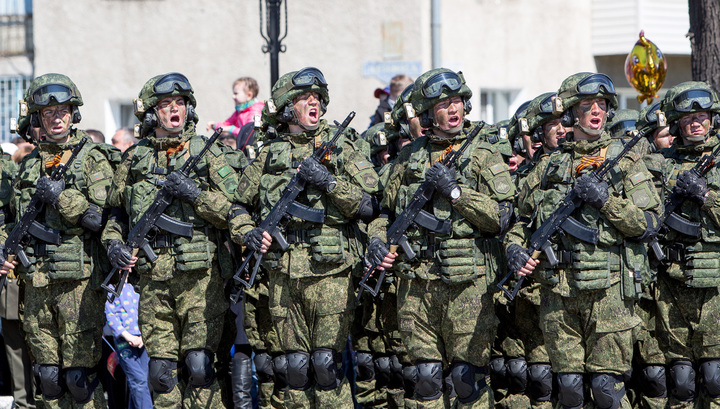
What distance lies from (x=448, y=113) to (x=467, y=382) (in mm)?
1771

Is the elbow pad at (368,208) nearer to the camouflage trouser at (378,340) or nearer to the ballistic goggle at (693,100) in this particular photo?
the camouflage trouser at (378,340)

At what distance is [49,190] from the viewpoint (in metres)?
7.79

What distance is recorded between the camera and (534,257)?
6.80 meters

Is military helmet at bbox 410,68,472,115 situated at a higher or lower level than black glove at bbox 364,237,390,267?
higher

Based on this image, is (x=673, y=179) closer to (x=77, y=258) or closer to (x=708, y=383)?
(x=708, y=383)

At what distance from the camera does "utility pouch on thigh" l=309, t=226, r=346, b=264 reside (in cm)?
732

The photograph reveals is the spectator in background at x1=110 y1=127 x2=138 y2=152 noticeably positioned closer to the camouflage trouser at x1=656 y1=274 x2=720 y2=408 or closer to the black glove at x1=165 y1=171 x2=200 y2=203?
the black glove at x1=165 y1=171 x2=200 y2=203

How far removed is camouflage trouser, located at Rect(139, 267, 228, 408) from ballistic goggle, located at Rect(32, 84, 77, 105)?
1532 millimetres

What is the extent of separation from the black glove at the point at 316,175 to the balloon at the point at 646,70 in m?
4.51

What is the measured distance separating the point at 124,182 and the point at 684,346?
4127 mm

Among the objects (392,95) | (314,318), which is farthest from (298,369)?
(392,95)

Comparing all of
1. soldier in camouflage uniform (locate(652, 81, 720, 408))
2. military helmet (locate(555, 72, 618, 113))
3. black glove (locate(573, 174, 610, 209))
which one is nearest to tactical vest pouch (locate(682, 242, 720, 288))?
soldier in camouflage uniform (locate(652, 81, 720, 408))

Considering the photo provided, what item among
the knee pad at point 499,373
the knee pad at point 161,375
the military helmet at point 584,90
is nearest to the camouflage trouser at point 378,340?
the knee pad at point 499,373

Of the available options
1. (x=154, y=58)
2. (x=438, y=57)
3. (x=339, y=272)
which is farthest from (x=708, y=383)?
(x=154, y=58)
